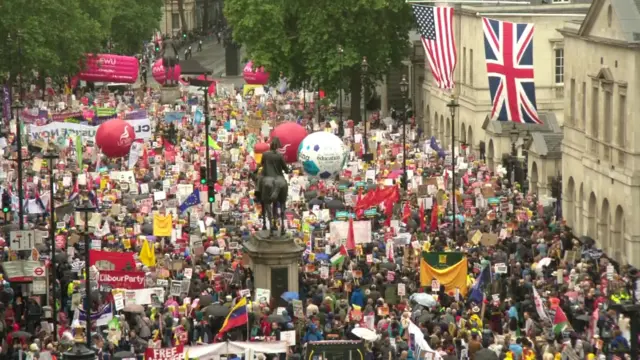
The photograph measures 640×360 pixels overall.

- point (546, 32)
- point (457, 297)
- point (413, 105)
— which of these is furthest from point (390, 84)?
point (457, 297)

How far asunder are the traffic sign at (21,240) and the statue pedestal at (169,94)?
56573mm

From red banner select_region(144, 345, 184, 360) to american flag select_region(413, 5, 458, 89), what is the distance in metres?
33.6

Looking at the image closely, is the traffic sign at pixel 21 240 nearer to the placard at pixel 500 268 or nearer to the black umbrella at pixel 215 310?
the black umbrella at pixel 215 310

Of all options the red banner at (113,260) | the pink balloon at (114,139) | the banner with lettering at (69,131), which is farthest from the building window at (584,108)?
the banner with lettering at (69,131)

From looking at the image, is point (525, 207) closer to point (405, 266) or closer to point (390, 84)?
point (405, 266)

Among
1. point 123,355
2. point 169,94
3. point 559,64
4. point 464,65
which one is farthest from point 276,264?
point 169,94

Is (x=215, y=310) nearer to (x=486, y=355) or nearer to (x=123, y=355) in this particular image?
(x=123, y=355)

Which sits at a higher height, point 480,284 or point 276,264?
point 276,264

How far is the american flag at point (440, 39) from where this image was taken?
70188 mm

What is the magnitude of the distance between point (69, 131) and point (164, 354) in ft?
123

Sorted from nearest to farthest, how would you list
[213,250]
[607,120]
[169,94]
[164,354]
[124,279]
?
[164,354] < [124,279] < [213,250] < [607,120] < [169,94]

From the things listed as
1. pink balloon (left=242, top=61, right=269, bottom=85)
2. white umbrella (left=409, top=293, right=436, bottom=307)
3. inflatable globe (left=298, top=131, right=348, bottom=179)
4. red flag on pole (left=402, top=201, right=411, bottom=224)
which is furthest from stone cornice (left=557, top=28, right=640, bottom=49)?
pink balloon (left=242, top=61, right=269, bottom=85)

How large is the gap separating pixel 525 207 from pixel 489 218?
2805mm

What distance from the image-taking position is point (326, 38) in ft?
308
